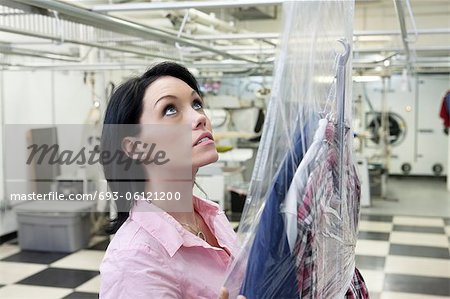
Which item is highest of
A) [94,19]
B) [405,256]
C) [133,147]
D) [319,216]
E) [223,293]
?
[94,19]

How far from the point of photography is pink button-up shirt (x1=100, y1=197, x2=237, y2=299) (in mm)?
981

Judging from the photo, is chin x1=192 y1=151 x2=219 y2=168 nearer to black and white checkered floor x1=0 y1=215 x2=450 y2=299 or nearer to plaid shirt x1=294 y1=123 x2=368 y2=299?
plaid shirt x1=294 y1=123 x2=368 y2=299

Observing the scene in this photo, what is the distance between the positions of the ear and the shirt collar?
10 centimetres

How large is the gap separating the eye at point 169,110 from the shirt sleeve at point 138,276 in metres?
0.27

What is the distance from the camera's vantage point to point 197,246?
1102 millimetres

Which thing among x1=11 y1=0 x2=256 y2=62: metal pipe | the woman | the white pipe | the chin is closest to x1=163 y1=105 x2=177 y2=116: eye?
the woman

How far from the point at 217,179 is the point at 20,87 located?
2.18 m

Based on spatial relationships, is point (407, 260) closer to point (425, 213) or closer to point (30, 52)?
point (425, 213)

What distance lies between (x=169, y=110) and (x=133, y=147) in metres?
0.12

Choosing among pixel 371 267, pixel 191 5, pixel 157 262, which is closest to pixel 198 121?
pixel 157 262

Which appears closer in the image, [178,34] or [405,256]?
[178,34]

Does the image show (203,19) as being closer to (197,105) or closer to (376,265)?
(376,265)

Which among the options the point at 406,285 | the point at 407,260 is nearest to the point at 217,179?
the point at 407,260

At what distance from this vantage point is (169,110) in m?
1.11
